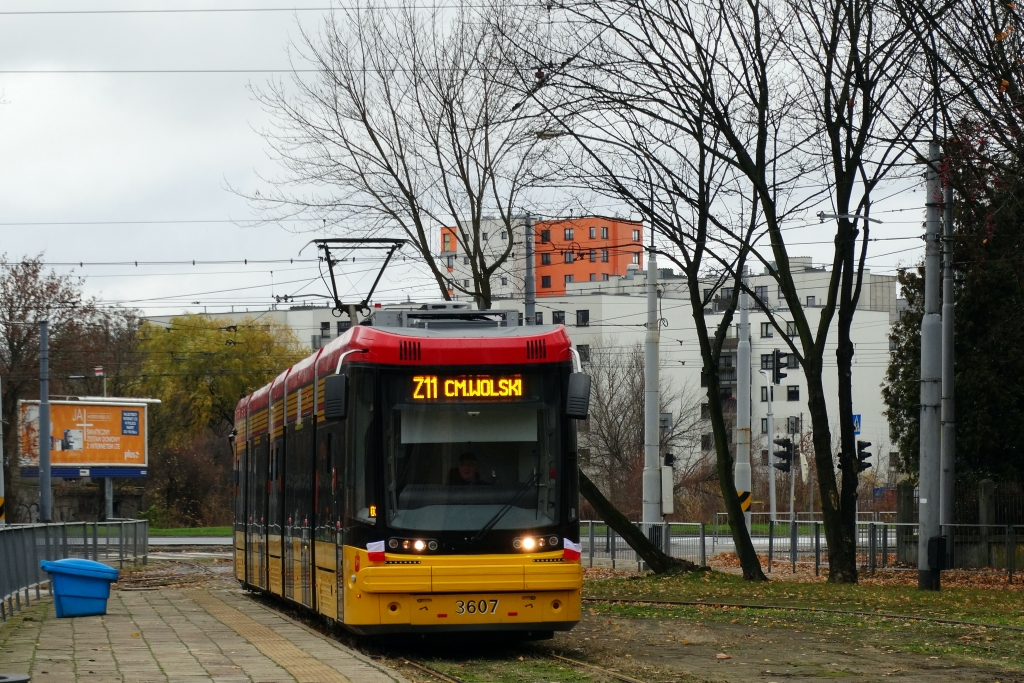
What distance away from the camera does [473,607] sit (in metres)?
13.8

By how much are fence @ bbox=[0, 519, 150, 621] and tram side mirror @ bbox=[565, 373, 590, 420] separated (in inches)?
299

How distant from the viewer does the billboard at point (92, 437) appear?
50156mm

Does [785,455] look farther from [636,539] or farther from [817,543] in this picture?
[636,539]

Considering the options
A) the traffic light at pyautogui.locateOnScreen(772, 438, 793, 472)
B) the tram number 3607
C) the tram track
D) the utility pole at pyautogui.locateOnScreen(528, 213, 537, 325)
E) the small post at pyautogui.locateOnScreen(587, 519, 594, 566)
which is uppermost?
the utility pole at pyautogui.locateOnScreen(528, 213, 537, 325)

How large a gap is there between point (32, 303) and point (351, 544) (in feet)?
136

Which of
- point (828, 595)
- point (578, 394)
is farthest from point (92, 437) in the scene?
point (578, 394)

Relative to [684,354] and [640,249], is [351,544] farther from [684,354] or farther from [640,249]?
[684,354]

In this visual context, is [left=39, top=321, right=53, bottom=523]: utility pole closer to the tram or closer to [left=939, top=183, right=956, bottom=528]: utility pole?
Result: [left=939, top=183, right=956, bottom=528]: utility pole

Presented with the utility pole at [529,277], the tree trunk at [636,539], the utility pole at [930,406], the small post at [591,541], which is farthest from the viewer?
the small post at [591,541]

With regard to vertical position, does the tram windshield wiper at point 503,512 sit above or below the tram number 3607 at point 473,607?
above

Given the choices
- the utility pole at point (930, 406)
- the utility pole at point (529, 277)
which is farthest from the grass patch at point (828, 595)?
the utility pole at point (529, 277)

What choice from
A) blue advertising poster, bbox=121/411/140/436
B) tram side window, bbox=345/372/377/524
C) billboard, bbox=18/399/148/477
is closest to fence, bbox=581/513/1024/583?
tram side window, bbox=345/372/377/524

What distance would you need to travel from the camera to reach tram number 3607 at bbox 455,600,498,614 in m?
13.8

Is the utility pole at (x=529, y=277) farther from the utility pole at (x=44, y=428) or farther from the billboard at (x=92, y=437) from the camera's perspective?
the billboard at (x=92, y=437)
